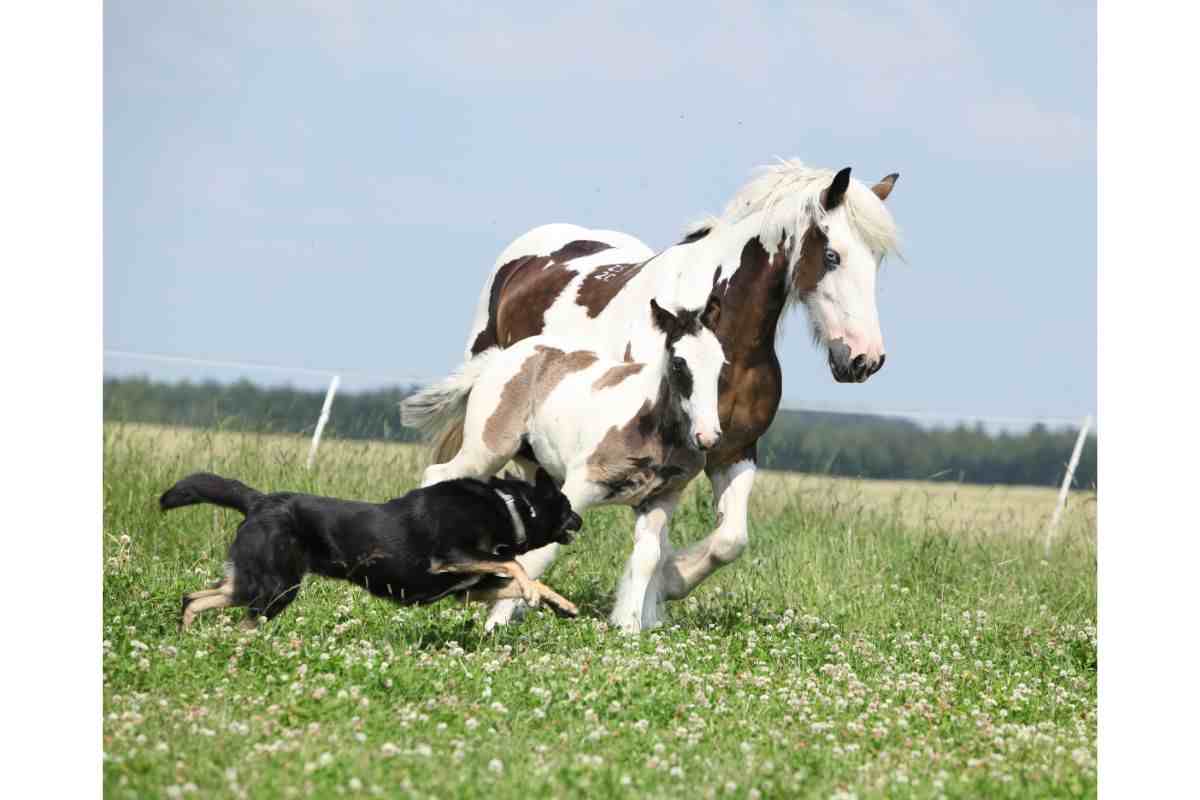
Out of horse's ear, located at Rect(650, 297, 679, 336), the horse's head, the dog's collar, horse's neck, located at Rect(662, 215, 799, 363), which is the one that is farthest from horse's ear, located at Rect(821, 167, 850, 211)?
the dog's collar

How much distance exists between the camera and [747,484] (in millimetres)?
7781

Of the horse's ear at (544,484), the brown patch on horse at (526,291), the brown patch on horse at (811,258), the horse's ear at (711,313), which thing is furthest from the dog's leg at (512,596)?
the brown patch on horse at (526,291)

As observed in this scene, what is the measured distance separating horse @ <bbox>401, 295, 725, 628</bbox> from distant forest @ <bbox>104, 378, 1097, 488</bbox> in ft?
5.72

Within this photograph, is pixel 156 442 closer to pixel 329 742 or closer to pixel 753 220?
pixel 753 220

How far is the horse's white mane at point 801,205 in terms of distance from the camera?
287 inches

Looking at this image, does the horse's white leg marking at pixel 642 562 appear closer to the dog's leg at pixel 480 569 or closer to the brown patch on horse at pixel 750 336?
the brown patch on horse at pixel 750 336

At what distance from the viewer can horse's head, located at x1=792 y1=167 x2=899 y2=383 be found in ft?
23.5

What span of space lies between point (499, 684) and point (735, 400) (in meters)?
2.27

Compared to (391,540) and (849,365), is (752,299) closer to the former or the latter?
(849,365)

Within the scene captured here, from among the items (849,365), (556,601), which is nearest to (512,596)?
(556,601)

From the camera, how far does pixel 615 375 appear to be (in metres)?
7.46

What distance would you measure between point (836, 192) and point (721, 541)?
1.97 m

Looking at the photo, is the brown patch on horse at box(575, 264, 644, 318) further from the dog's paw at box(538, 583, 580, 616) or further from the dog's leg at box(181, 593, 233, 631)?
the dog's leg at box(181, 593, 233, 631)
